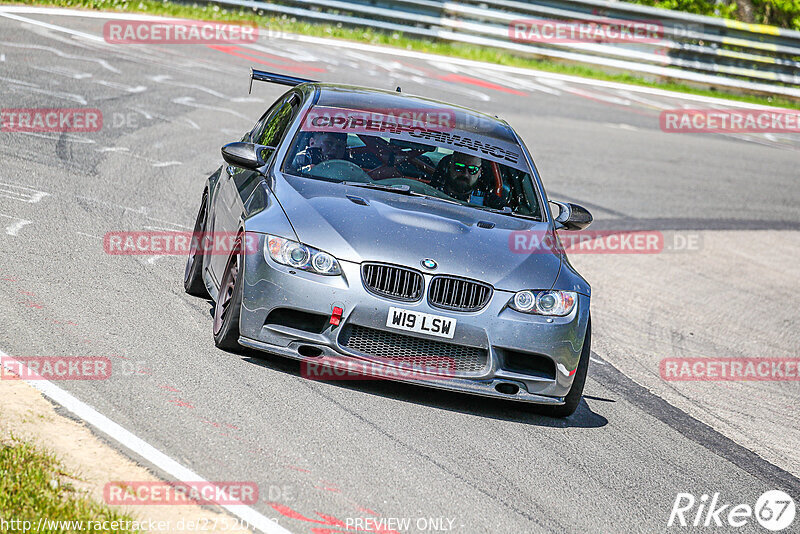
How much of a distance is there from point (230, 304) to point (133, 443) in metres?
1.57

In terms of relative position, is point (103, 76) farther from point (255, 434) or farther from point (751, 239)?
point (255, 434)

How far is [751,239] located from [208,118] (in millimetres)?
7292

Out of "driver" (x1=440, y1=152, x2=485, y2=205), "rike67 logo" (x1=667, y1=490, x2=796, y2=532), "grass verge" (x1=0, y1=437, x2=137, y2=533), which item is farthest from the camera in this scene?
"driver" (x1=440, y1=152, x2=485, y2=205)

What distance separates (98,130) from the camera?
43.6 ft

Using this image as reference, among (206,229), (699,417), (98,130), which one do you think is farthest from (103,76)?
(699,417)

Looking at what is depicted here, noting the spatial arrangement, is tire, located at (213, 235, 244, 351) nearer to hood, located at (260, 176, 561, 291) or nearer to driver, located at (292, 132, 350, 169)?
hood, located at (260, 176, 561, 291)

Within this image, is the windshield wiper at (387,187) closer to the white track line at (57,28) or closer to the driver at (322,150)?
the driver at (322,150)

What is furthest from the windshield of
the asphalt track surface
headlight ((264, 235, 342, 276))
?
the asphalt track surface

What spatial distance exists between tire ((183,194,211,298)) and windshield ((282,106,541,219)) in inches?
41.0

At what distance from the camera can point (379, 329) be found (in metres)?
6.20

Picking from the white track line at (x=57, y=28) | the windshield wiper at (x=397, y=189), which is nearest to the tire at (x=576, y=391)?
the windshield wiper at (x=397, y=189)

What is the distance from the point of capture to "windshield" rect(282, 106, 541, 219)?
7.46m

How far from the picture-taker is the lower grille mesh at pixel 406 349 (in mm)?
6242

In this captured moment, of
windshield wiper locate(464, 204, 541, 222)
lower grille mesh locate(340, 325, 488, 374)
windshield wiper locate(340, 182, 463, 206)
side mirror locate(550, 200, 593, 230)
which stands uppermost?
windshield wiper locate(340, 182, 463, 206)
